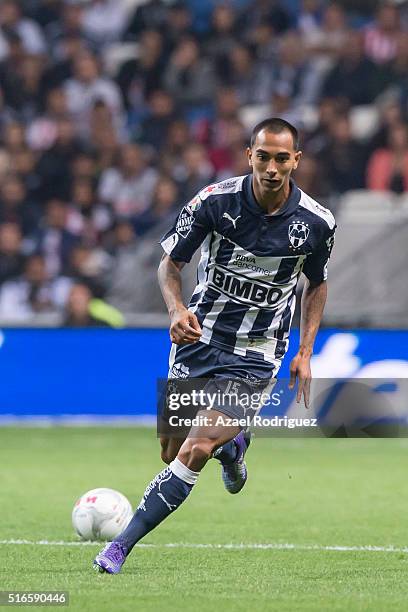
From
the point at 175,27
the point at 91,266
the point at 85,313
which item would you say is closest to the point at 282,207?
the point at 85,313

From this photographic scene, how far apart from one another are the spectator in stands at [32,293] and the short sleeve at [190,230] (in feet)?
28.0

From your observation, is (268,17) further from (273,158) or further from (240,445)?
(273,158)

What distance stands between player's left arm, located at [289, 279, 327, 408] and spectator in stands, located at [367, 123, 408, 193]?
29.5ft

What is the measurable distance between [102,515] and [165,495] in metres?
1.19

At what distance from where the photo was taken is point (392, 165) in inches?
611

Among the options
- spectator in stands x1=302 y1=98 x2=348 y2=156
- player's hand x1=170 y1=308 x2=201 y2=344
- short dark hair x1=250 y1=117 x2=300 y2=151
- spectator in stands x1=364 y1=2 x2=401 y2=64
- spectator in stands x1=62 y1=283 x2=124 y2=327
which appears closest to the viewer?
player's hand x1=170 y1=308 x2=201 y2=344

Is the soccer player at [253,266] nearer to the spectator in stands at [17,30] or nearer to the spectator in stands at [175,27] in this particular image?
the spectator in stands at [175,27]

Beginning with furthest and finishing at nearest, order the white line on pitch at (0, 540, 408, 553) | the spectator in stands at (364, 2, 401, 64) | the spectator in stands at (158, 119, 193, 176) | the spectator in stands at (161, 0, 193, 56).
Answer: the spectator in stands at (161, 0, 193, 56) → the spectator in stands at (364, 2, 401, 64) → the spectator in stands at (158, 119, 193, 176) → the white line on pitch at (0, 540, 408, 553)

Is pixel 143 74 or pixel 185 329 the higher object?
pixel 185 329

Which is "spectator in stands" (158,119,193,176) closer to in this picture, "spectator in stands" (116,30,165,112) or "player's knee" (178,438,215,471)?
"spectator in stands" (116,30,165,112)

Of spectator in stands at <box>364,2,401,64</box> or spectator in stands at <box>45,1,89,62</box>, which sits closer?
spectator in stands at <box>364,2,401,64</box>

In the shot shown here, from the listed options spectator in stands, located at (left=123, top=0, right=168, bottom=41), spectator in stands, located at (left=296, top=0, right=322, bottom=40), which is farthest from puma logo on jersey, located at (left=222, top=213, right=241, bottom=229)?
spectator in stands, located at (left=123, top=0, right=168, bottom=41)

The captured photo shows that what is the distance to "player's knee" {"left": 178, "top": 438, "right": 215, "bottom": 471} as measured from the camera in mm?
5828

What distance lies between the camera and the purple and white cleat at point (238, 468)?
22.2ft
